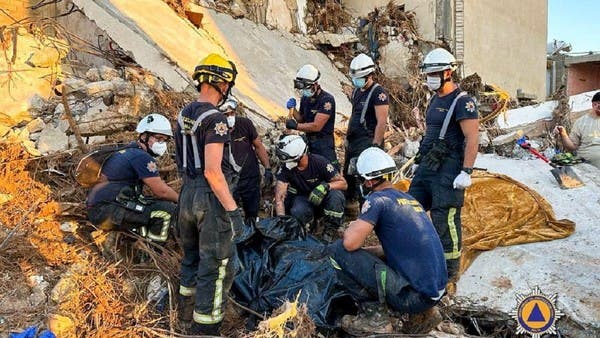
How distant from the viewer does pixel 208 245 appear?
295 cm

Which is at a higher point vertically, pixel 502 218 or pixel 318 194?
pixel 318 194

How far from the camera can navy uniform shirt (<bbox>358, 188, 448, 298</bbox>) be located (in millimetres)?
2904

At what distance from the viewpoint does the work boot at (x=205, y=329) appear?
9.75 feet

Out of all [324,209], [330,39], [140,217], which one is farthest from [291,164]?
[330,39]

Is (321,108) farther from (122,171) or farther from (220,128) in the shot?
(220,128)

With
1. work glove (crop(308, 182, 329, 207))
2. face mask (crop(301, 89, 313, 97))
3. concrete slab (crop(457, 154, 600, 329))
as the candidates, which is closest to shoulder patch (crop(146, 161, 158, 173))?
work glove (crop(308, 182, 329, 207))

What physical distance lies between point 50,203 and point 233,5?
652 cm

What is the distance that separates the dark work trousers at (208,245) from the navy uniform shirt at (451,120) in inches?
67.6

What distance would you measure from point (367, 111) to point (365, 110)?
30 mm

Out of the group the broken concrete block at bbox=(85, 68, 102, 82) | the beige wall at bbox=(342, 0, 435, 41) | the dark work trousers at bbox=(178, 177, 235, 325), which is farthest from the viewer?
the beige wall at bbox=(342, 0, 435, 41)

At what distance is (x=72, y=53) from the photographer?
5.97 meters

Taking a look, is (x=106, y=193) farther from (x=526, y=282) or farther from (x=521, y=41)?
(x=521, y=41)

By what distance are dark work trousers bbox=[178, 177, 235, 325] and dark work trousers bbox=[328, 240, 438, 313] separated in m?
0.75

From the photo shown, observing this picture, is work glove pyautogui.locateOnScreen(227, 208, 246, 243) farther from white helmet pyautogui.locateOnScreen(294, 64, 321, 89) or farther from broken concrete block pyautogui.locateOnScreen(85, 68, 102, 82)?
broken concrete block pyautogui.locateOnScreen(85, 68, 102, 82)
